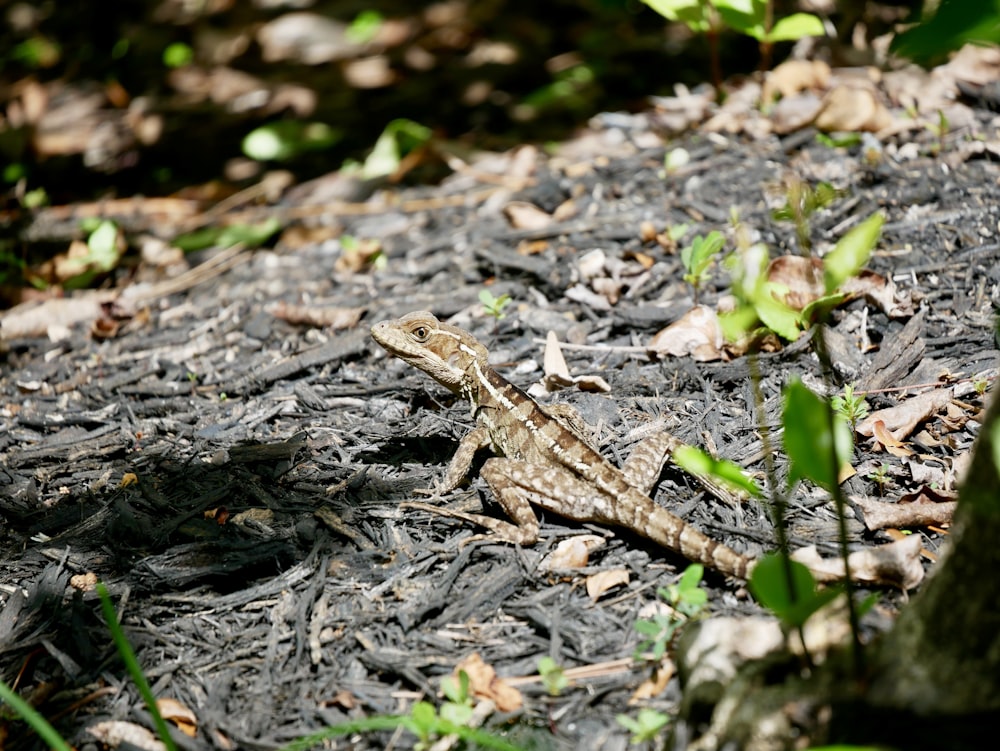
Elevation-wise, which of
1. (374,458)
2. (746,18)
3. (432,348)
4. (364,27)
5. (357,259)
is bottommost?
(357,259)

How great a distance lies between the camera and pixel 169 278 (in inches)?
313

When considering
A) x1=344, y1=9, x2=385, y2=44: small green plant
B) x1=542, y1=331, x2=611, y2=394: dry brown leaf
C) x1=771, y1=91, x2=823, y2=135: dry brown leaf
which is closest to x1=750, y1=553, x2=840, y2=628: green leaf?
x1=542, y1=331, x2=611, y2=394: dry brown leaf

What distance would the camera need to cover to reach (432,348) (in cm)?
502

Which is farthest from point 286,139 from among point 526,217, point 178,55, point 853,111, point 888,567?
point 888,567

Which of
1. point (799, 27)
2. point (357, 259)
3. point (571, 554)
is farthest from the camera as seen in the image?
point (357, 259)

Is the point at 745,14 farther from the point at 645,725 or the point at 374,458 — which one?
the point at 645,725

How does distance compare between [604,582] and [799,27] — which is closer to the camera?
[604,582]

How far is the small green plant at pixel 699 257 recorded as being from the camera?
5383mm

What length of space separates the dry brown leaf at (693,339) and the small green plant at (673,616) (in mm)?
1991

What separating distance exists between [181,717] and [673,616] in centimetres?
197

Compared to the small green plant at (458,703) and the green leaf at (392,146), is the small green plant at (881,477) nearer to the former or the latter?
the small green plant at (458,703)

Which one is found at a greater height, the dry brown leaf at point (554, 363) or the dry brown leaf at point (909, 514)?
the dry brown leaf at point (909, 514)

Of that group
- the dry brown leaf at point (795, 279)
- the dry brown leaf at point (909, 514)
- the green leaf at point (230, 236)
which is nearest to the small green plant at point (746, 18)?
the dry brown leaf at point (795, 279)

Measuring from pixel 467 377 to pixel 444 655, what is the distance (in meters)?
1.88
